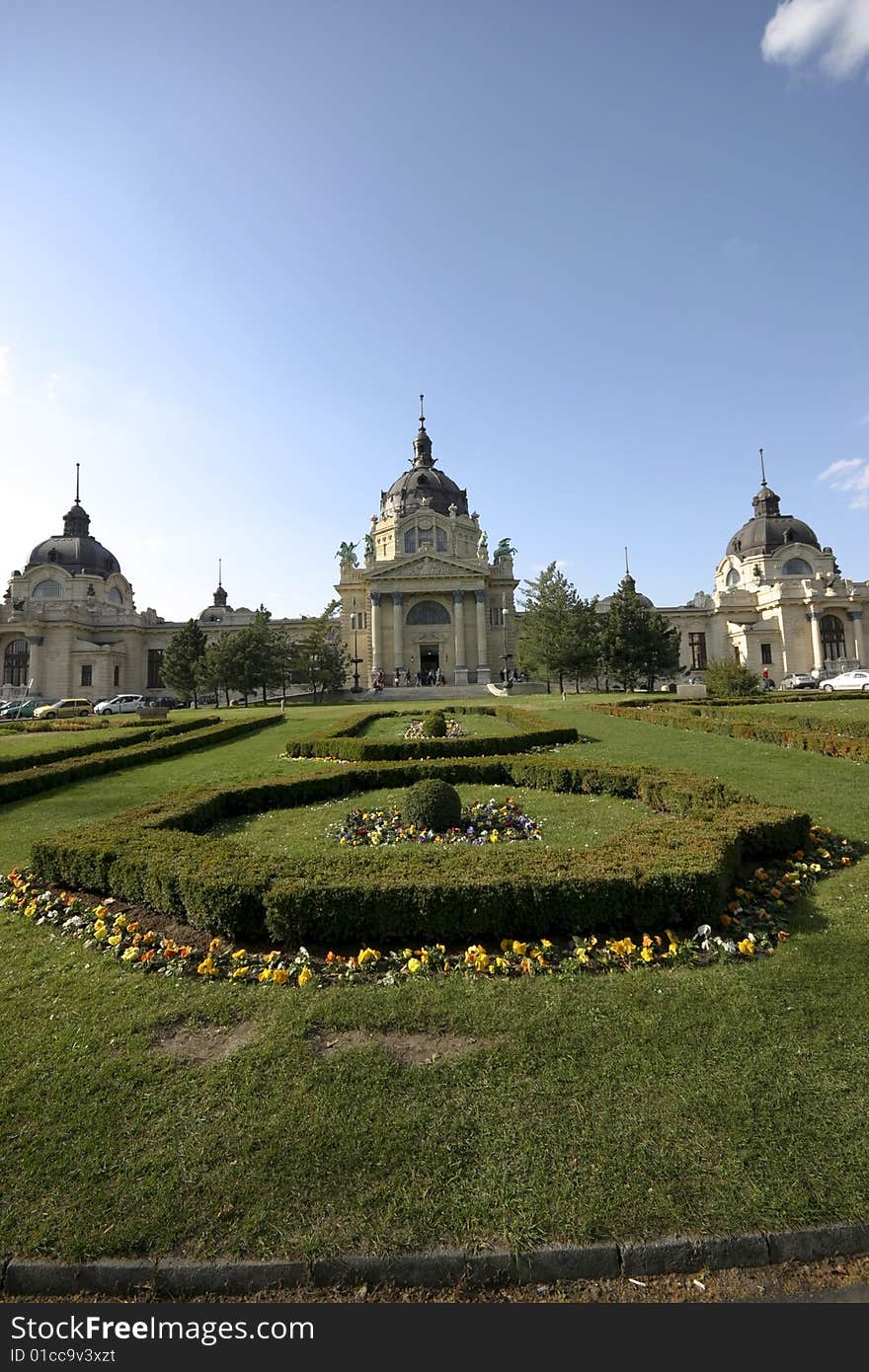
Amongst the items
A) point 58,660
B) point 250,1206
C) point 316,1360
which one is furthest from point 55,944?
point 58,660

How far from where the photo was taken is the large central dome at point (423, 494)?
67.3 metres

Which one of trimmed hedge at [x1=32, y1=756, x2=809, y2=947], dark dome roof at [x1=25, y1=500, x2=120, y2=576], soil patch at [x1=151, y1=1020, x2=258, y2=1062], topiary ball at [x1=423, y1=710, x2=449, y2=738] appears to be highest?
dark dome roof at [x1=25, y1=500, x2=120, y2=576]

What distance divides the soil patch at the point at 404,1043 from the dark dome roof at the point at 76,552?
7378 centimetres

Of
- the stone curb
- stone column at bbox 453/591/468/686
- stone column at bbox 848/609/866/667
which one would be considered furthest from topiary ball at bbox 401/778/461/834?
stone column at bbox 848/609/866/667

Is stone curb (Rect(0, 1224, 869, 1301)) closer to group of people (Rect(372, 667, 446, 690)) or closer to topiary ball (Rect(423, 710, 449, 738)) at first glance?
topiary ball (Rect(423, 710, 449, 738))

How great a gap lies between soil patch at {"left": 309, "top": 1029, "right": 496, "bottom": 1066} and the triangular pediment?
55640mm

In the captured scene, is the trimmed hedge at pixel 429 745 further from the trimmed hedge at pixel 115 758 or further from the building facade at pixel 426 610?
the building facade at pixel 426 610

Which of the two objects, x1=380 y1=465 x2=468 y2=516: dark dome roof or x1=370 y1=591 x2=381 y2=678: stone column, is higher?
x1=380 y1=465 x2=468 y2=516: dark dome roof

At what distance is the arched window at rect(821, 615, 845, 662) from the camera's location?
59.7 m

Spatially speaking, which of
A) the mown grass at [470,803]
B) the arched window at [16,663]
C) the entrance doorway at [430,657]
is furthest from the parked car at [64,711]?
the mown grass at [470,803]

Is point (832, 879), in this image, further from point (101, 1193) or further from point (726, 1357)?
point (101, 1193)

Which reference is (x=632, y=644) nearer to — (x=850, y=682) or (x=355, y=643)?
(x=850, y=682)

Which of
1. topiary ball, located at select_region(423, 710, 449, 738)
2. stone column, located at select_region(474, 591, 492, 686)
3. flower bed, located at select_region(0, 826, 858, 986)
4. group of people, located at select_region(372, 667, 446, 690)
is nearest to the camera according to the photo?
flower bed, located at select_region(0, 826, 858, 986)

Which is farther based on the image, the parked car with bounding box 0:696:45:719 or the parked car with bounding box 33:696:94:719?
the parked car with bounding box 0:696:45:719
